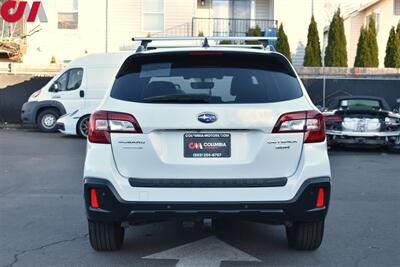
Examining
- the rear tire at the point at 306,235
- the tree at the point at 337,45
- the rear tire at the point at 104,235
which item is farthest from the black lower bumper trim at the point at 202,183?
the tree at the point at 337,45

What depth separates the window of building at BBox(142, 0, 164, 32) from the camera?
87.4 ft

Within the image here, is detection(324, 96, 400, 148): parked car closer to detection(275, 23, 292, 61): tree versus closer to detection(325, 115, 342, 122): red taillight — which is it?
detection(325, 115, 342, 122): red taillight

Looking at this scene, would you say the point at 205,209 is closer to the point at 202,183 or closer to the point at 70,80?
the point at 202,183

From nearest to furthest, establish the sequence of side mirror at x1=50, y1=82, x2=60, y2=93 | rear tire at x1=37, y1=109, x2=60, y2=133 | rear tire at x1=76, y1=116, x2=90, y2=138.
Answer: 1. rear tire at x1=76, y1=116, x2=90, y2=138
2. side mirror at x1=50, y1=82, x2=60, y2=93
3. rear tire at x1=37, y1=109, x2=60, y2=133

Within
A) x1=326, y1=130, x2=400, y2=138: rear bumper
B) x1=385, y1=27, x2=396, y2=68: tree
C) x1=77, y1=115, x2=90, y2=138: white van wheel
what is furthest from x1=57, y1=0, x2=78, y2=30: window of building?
x1=326, y1=130, x2=400, y2=138: rear bumper

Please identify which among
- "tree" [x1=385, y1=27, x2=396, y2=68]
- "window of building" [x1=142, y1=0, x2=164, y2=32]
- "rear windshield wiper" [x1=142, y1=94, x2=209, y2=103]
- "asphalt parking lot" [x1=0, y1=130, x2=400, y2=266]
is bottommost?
"asphalt parking lot" [x1=0, y1=130, x2=400, y2=266]

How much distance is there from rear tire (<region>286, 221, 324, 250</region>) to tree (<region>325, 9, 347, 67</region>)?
19747 mm

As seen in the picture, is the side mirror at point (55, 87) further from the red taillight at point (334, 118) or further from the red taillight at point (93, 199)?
the red taillight at point (93, 199)

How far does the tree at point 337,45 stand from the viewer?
82.9 ft

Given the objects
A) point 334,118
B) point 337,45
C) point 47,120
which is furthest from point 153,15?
point 334,118

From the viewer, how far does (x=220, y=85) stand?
5.55m

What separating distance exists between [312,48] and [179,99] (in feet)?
67.9

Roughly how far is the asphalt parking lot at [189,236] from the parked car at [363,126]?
3.63m

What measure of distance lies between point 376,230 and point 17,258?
381 cm
